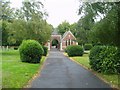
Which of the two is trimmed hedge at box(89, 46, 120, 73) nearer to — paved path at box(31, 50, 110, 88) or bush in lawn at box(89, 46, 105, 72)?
bush in lawn at box(89, 46, 105, 72)

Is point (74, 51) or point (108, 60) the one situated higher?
point (108, 60)

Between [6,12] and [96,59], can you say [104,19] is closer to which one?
[96,59]

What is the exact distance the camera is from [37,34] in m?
45.8

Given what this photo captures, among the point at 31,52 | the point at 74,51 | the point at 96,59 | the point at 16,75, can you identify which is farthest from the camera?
the point at 74,51

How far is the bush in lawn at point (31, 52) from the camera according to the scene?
1065 inches

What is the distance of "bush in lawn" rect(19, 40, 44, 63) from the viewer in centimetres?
2705

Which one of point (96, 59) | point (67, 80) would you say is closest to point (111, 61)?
point (96, 59)

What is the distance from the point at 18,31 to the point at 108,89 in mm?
35475

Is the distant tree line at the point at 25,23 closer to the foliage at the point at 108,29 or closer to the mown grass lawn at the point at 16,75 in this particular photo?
the mown grass lawn at the point at 16,75

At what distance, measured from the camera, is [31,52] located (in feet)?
89.2

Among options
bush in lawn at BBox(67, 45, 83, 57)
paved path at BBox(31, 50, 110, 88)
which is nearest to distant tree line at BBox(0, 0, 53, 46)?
bush in lawn at BBox(67, 45, 83, 57)

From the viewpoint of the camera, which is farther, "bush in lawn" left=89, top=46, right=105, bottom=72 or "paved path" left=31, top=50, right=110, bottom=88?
"bush in lawn" left=89, top=46, right=105, bottom=72

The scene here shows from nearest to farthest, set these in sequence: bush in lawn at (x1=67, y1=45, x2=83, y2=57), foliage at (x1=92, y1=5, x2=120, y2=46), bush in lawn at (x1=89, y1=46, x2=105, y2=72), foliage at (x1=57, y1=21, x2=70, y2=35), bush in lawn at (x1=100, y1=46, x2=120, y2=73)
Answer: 1. foliage at (x1=92, y1=5, x2=120, y2=46)
2. bush in lawn at (x1=100, y1=46, x2=120, y2=73)
3. bush in lawn at (x1=89, y1=46, x2=105, y2=72)
4. bush in lawn at (x1=67, y1=45, x2=83, y2=57)
5. foliage at (x1=57, y1=21, x2=70, y2=35)

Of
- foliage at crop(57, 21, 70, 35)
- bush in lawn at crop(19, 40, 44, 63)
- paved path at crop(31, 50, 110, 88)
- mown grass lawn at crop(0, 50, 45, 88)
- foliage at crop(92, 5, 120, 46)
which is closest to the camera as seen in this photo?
paved path at crop(31, 50, 110, 88)
